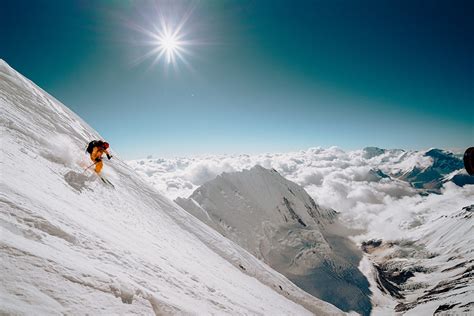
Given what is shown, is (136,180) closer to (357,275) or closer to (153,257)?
(153,257)

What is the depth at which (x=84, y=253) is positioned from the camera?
33.3 feet

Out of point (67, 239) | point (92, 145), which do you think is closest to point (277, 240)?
point (92, 145)

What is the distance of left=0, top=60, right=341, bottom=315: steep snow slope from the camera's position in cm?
696

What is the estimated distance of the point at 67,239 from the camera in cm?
1019

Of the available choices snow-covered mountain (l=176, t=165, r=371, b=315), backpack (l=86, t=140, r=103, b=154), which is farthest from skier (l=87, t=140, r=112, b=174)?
snow-covered mountain (l=176, t=165, r=371, b=315)

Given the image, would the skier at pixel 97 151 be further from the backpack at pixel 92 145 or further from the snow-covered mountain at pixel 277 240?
the snow-covered mountain at pixel 277 240

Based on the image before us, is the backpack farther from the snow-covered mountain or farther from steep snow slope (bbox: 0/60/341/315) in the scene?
the snow-covered mountain

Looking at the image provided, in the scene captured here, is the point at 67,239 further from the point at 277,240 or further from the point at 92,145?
the point at 277,240

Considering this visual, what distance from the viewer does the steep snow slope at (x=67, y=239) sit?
696 cm

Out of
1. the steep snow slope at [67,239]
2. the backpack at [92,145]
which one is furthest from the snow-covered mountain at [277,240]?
the backpack at [92,145]

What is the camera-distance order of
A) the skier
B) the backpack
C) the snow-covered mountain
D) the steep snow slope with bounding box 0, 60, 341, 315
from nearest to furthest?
the steep snow slope with bounding box 0, 60, 341, 315 < the backpack < the skier < the snow-covered mountain

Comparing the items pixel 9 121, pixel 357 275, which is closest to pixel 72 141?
pixel 9 121

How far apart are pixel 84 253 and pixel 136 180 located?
26.0 m

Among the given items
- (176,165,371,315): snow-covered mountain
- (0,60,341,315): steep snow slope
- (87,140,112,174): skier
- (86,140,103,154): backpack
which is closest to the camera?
(0,60,341,315): steep snow slope
